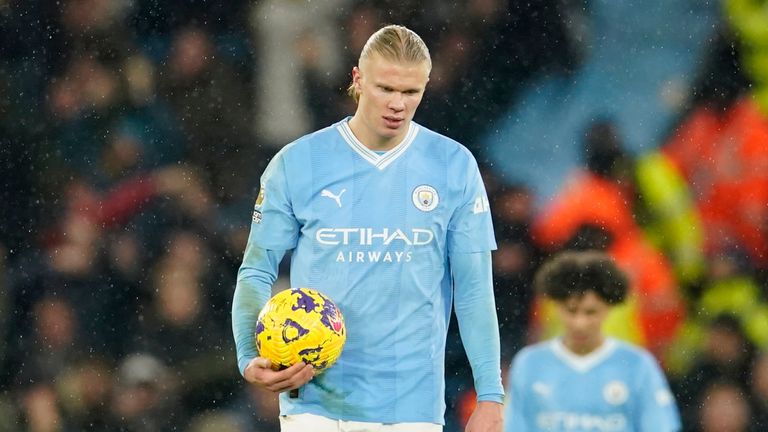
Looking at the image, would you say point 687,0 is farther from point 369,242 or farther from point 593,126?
point 369,242

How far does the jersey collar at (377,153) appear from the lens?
3814 millimetres

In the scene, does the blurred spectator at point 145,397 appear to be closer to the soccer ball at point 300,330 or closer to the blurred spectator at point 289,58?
the blurred spectator at point 289,58

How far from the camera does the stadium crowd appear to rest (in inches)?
243

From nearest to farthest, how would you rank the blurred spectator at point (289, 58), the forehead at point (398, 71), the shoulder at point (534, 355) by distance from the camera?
the forehead at point (398, 71), the shoulder at point (534, 355), the blurred spectator at point (289, 58)

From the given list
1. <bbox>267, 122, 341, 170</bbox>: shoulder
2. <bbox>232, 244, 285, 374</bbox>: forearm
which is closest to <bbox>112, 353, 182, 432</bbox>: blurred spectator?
<bbox>232, 244, 285, 374</bbox>: forearm

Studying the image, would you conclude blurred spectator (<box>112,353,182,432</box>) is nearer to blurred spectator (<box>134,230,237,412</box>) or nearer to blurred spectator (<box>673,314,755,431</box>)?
blurred spectator (<box>134,230,237,412</box>)

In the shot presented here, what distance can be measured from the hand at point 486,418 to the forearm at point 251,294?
61cm

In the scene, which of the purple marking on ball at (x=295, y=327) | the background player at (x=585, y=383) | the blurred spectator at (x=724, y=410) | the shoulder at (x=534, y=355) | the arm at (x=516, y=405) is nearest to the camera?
the purple marking on ball at (x=295, y=327)

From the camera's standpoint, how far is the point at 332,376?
3.72m

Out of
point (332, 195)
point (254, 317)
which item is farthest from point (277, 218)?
point (254, 317)

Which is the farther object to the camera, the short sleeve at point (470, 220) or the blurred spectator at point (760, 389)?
the blurred spectator at point (760, 389)

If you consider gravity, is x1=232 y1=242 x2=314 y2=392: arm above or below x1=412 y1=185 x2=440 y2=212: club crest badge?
below

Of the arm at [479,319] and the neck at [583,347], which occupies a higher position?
the arm at [479,319]

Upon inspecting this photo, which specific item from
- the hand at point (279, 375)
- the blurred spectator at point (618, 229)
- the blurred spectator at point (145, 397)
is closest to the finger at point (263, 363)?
the hand at point (279, 375)
